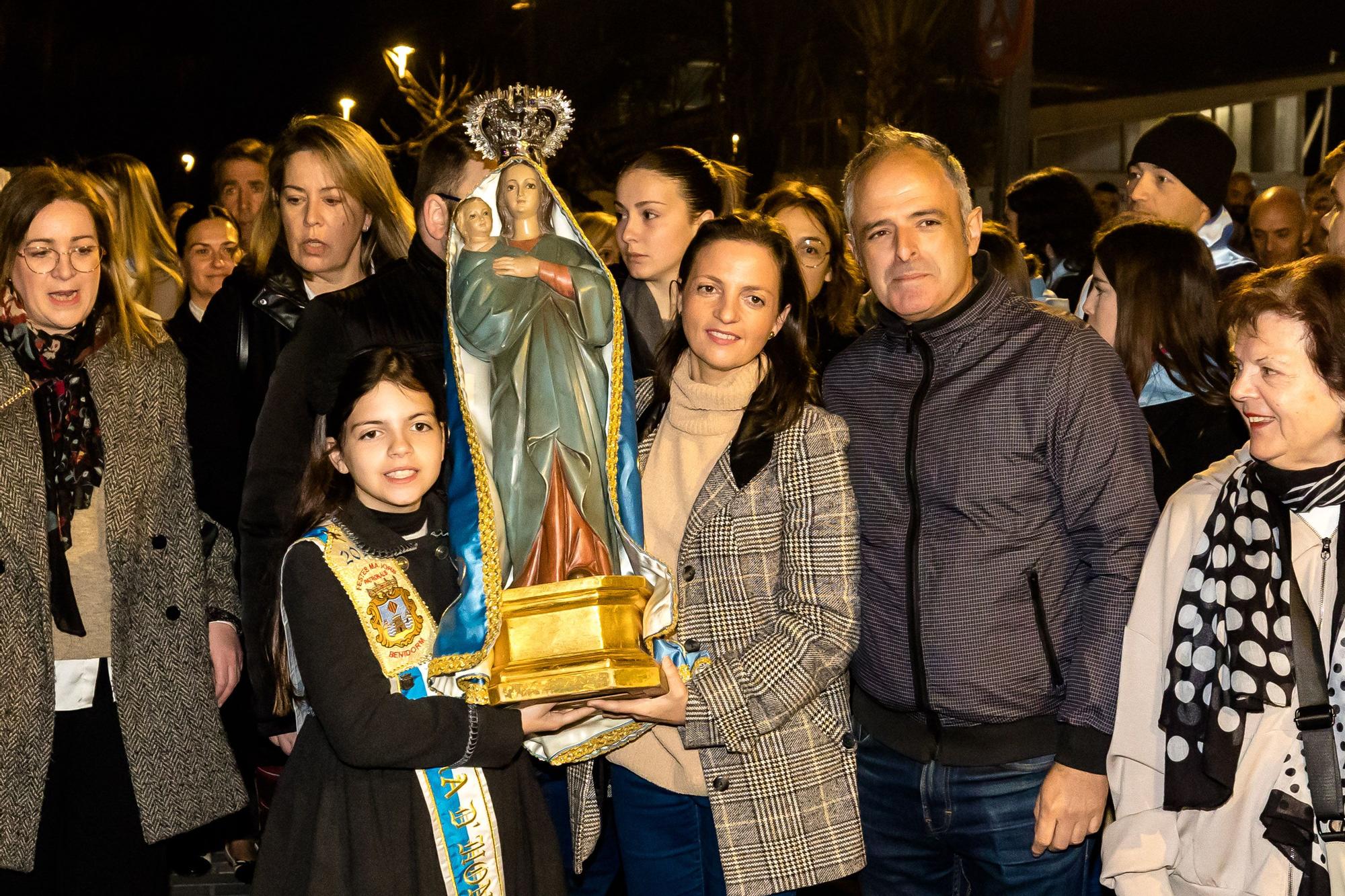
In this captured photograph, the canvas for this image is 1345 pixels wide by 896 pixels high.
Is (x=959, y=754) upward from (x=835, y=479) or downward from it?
downward

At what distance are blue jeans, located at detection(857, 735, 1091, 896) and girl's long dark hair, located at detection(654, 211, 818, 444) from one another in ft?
2.51

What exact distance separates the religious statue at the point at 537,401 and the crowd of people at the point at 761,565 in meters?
0.06

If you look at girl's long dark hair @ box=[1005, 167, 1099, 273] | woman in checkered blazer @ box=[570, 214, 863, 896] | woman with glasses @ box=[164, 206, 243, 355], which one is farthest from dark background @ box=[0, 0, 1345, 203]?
woman in checkered blazer @ box=[570, 214, 863, 896]

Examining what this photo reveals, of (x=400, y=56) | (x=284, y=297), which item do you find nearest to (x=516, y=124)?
(x=284, y=297)

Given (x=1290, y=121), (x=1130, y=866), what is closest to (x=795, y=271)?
(x=1130, y=866)

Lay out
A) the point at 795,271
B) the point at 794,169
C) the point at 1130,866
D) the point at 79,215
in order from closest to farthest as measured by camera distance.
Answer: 1. the point at 1130,866
2. the point at 795,271
3. the point at 79,215
4. the point at 794,169

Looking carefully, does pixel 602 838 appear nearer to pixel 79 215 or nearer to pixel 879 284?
pixel 879 284

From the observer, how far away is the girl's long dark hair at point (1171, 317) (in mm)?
3531

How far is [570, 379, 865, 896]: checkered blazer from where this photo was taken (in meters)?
2.72

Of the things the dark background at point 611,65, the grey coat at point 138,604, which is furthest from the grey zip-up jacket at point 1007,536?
the dark background at point 611,65

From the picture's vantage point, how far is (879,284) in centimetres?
294

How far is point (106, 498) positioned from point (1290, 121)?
19.8 metres

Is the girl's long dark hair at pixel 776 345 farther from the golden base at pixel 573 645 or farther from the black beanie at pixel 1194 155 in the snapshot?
the black beanie at pixel 1194 155

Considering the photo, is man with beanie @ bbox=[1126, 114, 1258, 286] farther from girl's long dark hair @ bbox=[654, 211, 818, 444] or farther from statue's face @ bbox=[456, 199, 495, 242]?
statue's face @ bbox=[456, 199, 495, 242]
